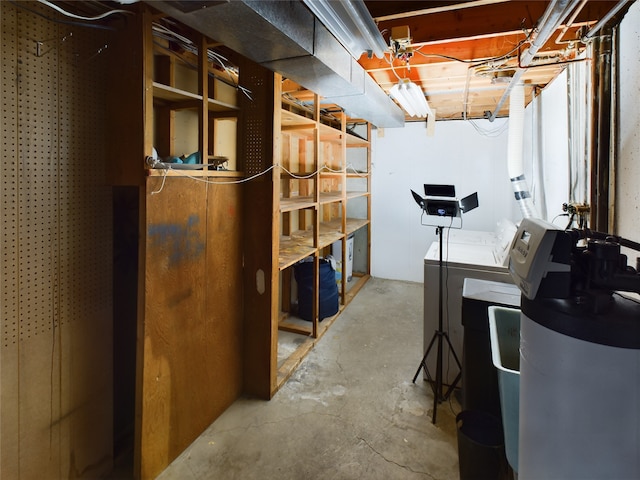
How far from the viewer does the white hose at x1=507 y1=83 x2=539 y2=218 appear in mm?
2963

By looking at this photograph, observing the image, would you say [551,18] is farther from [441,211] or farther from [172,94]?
[172,94]

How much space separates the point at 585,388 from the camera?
898 millimetres

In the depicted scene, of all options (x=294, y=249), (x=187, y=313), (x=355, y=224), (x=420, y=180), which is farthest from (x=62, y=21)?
(x=420, y=180)

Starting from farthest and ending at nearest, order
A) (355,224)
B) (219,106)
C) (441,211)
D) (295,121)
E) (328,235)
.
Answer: (355,224)
(328,235)
(295,121)
(441,211)
(219,106)

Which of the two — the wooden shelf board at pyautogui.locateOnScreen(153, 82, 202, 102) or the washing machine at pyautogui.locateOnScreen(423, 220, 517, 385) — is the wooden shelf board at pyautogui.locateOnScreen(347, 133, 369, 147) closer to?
the washing machine at pyautogui.locateOnScreen(423, 220, 517, 385)

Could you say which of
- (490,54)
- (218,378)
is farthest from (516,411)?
(490,54)

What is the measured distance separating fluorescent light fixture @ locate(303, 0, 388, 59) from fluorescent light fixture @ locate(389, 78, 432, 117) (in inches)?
36.2

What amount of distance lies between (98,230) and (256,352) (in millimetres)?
1256

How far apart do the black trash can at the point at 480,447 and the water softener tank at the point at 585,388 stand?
0.68 meters

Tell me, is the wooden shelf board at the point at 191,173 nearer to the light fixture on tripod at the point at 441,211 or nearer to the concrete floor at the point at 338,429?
the light fixture on tripod at the point at 441,211

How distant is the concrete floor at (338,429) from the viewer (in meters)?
1.83

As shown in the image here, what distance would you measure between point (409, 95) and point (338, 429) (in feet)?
8.48

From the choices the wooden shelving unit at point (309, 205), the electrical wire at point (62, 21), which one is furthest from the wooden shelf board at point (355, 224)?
the electrical wire at point (62, 21)

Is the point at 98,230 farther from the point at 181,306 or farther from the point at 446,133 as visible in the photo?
the point at 446,133
